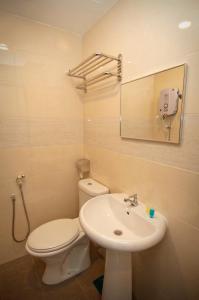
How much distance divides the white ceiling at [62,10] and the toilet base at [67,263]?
2.02 meters

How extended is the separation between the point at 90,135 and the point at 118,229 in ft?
3.34

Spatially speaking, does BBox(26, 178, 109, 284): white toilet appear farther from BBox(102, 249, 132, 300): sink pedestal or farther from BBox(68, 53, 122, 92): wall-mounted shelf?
BBox(68, 53, 122, 92): wall-mounted shelf

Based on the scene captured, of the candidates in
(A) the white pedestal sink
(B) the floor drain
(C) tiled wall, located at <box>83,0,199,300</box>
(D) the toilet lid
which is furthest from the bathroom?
(D) the toilet lid

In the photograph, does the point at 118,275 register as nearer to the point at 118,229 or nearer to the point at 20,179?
the point at 118,229

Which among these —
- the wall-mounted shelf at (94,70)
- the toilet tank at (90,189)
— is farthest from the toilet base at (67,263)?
the wall-mounted shelf at (94,70)

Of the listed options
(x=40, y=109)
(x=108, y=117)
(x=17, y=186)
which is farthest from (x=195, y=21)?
(x=17, y=186)

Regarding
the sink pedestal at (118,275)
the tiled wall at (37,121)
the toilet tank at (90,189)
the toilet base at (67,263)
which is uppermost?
the tiled wall at (37,121)

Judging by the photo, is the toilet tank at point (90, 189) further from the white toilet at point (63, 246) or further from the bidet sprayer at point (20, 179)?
the bidet sprayer at point (20, 179)

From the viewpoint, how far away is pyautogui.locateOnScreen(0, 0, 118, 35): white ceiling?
125cm

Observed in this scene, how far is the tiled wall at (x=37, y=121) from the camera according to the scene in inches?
57.4

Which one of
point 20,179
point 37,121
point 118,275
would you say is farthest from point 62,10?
point 118,275

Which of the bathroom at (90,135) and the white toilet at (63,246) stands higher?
the bathroom at (90,135)

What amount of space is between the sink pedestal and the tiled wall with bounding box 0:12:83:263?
992 mm

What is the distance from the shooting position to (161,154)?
1006 mm
